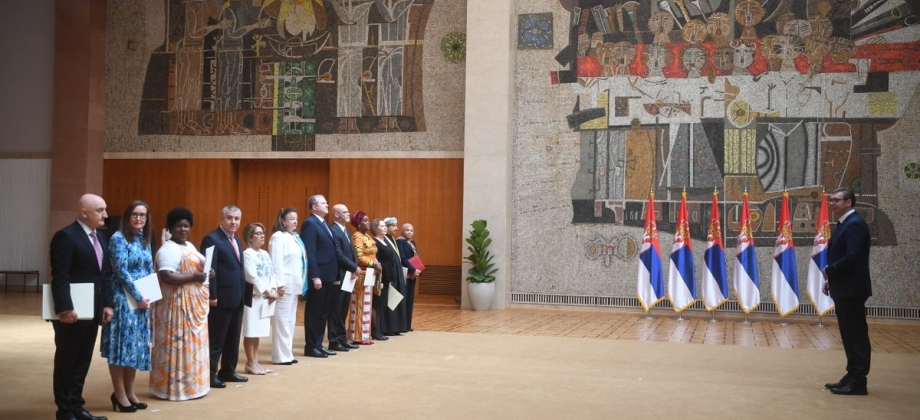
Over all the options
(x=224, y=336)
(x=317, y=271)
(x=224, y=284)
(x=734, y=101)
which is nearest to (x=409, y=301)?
(x=317, y=271)

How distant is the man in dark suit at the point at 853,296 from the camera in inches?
291

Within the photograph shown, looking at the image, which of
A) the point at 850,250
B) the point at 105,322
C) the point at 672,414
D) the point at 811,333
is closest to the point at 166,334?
the point at 105,322

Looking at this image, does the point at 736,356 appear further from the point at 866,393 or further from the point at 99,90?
the point at 99,90

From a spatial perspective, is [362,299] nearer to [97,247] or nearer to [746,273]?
[97,247]

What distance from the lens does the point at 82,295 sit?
5789 mm

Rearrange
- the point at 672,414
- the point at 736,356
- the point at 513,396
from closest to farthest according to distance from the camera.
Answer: the point at 672,414, the point at 513,396, the point at 736,356

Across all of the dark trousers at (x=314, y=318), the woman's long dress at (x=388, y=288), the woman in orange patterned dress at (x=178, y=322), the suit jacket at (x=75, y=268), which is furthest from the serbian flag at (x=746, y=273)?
the suit jacket at (x=75, y=268)

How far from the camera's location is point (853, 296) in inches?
292

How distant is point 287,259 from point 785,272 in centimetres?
Result: 860

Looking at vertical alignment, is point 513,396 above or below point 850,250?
below

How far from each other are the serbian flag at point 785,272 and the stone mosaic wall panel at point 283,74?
6.09 metres

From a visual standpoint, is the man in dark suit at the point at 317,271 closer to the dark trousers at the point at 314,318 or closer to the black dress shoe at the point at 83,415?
the dark trousers at the point at 314,318

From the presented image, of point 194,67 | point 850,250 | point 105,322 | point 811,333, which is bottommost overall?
point 811,333

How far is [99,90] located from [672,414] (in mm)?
15382
